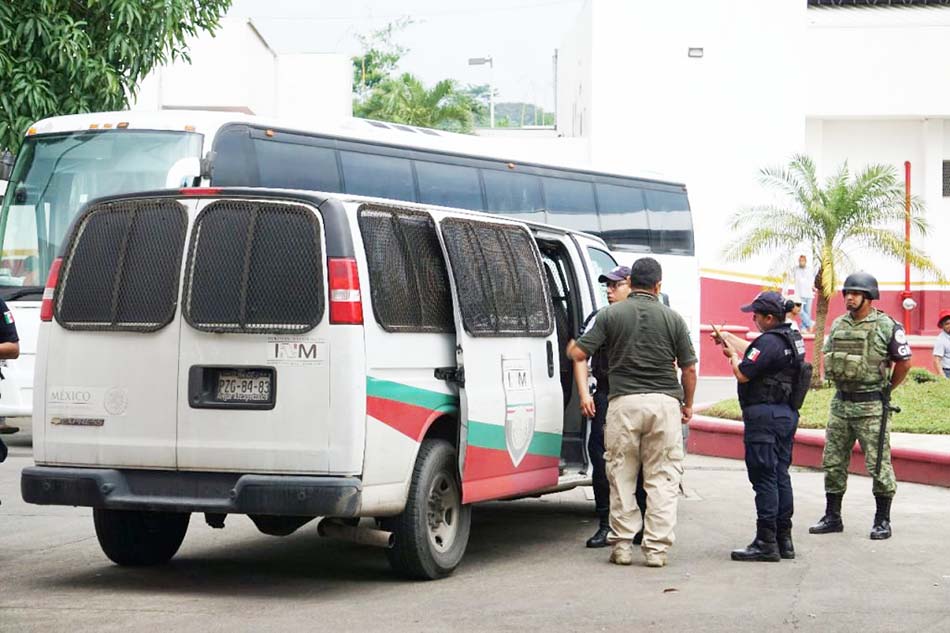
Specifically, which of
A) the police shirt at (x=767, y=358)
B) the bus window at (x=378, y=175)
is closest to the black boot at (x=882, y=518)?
the police shirt at (x=767, y=358)

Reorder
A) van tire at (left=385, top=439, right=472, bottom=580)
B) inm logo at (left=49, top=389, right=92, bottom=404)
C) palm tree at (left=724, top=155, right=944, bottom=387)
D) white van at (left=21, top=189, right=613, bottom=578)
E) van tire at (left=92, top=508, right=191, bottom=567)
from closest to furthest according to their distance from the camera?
1. white van at (left=21, top=189, right=613, bottom=578)
2. inm logo at (left=49, top=389, right=92, bottom=404)
3. van tire at (left=385, top=439, right=472, bottom=580)
4. van tire at (left=92, top=508, right=191, bottom=567)
5. palm tree at (left=724, top=155, right=944, bottom=387)

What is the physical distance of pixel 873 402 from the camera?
10.8m

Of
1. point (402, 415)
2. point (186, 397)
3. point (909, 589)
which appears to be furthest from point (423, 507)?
point (909, 589)

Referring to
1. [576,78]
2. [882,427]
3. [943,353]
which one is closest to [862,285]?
[882,427]

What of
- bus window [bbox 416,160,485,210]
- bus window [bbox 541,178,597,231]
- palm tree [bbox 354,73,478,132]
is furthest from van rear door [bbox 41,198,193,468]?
palm tree [bbox 354,73,478,132]

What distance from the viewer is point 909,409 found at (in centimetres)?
1848

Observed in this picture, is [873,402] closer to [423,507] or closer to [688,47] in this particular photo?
[423,507]

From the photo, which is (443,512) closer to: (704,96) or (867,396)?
(867,396)

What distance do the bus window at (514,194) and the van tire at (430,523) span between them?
1220cm

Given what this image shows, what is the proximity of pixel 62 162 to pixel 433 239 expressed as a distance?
28.1ft

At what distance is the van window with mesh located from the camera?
8242mm

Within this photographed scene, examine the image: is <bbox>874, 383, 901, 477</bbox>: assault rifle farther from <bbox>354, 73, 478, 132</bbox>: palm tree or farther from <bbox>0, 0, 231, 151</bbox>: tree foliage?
<bbox>354, 73, 478, 132</bbox>: palm tree

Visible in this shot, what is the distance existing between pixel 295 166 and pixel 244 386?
9.29 meters

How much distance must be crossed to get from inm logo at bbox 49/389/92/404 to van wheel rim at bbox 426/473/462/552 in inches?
79.0
